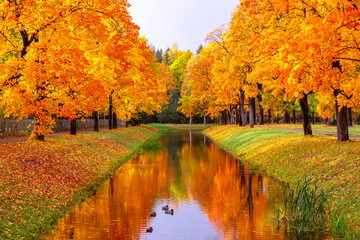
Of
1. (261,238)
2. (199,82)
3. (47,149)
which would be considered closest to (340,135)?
(261,238)

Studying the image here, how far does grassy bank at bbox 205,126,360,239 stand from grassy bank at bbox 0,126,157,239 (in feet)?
29.5

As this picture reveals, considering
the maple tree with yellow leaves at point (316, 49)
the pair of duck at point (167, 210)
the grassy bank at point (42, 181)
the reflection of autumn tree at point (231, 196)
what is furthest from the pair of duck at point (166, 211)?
the maple tree with yellow leaves at point (316, 49)

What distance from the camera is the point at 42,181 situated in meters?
17.8

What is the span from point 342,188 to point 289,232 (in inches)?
171

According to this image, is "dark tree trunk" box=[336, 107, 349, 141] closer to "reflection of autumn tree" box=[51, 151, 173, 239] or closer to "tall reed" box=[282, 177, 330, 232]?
"reflection of autumn tree" box=[51, 151, 173, 239]

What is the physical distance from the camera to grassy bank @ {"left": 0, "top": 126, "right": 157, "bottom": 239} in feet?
42.8

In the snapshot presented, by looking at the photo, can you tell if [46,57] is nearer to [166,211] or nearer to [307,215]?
[166,211]

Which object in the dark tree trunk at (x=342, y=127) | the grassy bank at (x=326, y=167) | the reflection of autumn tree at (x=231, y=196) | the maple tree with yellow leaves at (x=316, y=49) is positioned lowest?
the reflection of autumn tree at (x=231, y=196)

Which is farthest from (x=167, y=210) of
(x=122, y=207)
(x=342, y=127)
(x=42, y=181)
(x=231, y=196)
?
(x=342, y=127)

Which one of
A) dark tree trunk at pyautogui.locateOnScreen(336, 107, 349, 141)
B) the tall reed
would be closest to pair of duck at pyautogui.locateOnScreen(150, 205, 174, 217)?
the tall reed

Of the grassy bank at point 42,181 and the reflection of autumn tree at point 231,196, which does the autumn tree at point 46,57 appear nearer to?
the grassy bank at point 42,181

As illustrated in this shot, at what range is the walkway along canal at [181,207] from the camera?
13.4 meters

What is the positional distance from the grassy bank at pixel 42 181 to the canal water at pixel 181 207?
67cm

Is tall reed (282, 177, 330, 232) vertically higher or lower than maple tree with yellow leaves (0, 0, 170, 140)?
lower
